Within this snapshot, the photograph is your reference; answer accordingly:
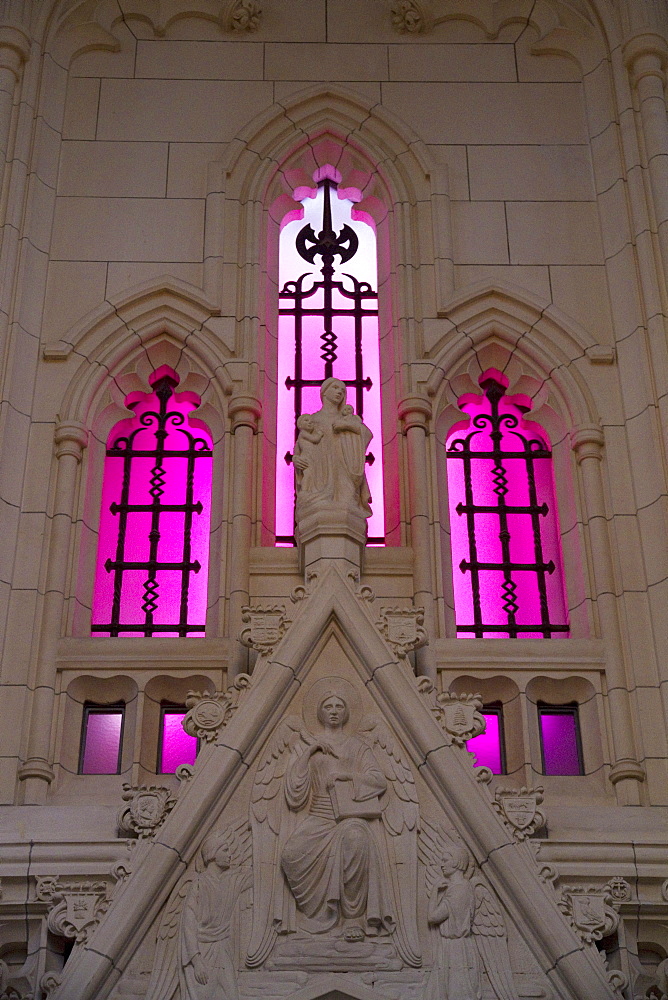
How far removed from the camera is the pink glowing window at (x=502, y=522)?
36.5 ft

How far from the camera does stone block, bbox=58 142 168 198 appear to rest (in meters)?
12.5

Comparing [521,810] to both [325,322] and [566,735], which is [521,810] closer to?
[566,735]

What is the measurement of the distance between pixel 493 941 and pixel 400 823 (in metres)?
0.87

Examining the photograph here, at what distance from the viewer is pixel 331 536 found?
10156 millimetres

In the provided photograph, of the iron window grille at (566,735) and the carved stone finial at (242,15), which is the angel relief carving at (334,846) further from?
the carved stone finial at (242,15)

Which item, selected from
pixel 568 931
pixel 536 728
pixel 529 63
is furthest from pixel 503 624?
pixel 529 63

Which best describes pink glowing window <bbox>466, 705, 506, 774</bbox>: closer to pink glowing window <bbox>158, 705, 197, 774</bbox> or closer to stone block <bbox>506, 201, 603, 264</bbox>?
pink glowing window <bbox>158, 705, 197, 774</bbox>

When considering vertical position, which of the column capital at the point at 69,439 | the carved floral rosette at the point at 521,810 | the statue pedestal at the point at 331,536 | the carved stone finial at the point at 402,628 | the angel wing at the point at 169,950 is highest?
the column capital at the point at 69,439

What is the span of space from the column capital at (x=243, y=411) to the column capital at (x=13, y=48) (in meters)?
3.34

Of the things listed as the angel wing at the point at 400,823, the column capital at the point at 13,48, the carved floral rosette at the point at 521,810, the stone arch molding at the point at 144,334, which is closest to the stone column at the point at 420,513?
the angel wing at the point at 400,823

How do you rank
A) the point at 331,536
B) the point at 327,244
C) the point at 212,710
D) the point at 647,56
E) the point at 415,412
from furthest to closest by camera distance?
1. the point at 327,244
2. the point at 647,56
3. the point at 415,412
4. the point at 331,536
5. the point at 212,710

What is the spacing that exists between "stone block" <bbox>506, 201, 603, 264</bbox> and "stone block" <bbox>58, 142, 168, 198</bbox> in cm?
289

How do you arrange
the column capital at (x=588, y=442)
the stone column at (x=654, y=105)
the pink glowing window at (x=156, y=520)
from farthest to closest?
the stone column at (x=654, y=105), the column capital at (x=588, y=442), the pink glowing window at (x=156, y=520)

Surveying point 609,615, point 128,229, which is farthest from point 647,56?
point 609,615
